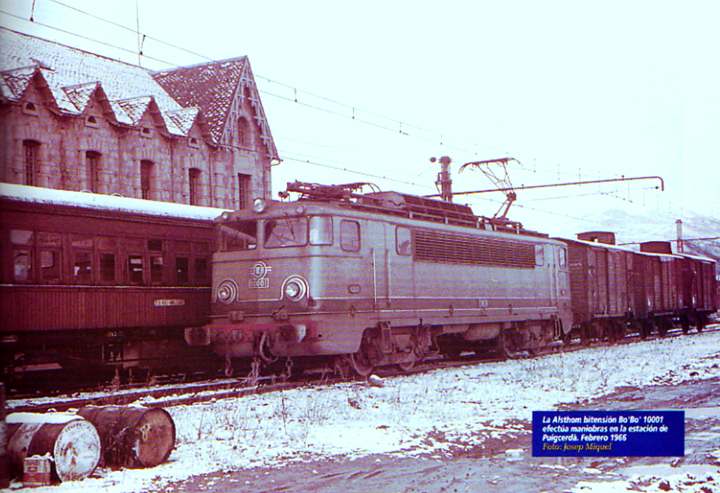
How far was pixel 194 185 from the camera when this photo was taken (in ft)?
123

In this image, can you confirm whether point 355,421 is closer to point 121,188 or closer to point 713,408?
point 713,408

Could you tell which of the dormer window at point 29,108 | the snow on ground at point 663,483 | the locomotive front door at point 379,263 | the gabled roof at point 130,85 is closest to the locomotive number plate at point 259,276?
the locomotive front door at point 379,263

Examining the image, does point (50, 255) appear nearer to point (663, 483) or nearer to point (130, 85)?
point (663, 483)

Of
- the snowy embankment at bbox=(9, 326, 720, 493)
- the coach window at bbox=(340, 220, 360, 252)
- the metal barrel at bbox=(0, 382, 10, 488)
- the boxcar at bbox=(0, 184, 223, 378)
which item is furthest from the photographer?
the coach window at bbox=(340, 220, 360, 252)

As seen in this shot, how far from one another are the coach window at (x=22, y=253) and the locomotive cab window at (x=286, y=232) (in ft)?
14.2

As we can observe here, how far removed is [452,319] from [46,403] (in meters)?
9.52

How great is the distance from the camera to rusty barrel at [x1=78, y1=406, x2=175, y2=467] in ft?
27.5

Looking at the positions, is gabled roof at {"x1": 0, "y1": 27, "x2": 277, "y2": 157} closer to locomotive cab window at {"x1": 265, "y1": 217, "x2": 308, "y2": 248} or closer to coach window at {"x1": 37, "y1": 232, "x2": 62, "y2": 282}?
coach window at {"x1": 37, "y1": 232, "x2": 62, "y2": 282}

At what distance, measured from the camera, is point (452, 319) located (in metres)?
19.5

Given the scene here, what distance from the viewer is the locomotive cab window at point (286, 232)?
641 inches

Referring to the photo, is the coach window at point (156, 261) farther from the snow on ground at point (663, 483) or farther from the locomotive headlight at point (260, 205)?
the snow on ground at point (663, 483)

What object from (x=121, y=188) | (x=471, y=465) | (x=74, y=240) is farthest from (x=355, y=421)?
(x=121, y=188)

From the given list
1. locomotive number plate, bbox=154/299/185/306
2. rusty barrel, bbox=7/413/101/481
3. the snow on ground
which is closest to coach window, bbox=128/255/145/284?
locomotive number plate, bbox=154/299/185/306

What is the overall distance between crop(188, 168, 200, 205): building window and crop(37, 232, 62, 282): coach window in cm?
2178
